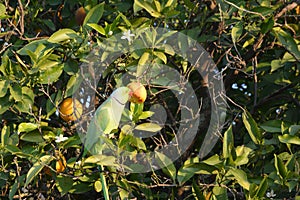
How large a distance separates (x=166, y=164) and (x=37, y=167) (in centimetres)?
29

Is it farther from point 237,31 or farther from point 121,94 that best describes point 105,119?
point 237,31

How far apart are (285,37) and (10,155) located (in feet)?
2.42

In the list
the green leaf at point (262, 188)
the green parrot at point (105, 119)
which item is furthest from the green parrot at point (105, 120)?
the green leaf at point (262, 188)

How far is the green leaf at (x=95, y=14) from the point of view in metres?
1.49

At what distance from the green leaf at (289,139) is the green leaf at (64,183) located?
497mm

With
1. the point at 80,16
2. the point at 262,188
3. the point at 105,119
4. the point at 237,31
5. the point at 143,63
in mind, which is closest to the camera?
the point at 105,119

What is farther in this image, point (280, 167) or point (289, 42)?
point (289, 42)

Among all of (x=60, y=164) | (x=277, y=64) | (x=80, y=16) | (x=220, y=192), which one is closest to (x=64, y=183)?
(x=60, y=164)

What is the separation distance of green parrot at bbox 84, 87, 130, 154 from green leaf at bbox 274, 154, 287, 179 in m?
0.36

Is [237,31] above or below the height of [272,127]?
above

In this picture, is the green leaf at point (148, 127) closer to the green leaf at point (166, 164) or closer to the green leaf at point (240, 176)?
the green leaf at point (166, 164)

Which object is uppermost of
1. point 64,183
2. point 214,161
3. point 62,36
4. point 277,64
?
point 62,36

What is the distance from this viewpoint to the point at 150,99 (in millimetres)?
1618

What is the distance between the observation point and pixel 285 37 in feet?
5.12
